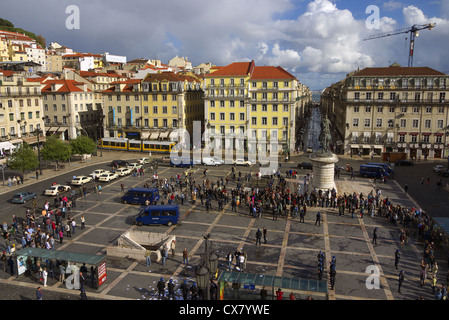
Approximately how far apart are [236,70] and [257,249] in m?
43.6

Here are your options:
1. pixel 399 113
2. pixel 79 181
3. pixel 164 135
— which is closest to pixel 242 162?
pixel 164 135

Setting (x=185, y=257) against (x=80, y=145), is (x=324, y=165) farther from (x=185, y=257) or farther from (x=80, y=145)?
(x=80, y=145)

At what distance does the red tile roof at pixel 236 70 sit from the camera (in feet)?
209

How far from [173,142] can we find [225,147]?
8.83m

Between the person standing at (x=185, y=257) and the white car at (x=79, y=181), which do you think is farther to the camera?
the white car at (x=79, y=181)

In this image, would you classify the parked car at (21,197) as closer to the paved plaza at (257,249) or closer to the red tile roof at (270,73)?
the paved plaza at (257,249)

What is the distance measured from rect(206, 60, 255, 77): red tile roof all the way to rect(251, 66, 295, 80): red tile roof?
4.04 feet

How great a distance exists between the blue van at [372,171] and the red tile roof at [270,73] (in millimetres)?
20534

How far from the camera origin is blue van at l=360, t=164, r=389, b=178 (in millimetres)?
47406

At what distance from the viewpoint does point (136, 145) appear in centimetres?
6538

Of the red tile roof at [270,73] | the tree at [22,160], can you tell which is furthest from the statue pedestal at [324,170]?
the tree at [22,160]

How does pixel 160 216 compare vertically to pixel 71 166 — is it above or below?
below

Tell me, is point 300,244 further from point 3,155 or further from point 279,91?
point 3,155

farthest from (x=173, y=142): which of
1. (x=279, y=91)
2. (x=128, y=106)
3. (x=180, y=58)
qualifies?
(x=180, y=58)
